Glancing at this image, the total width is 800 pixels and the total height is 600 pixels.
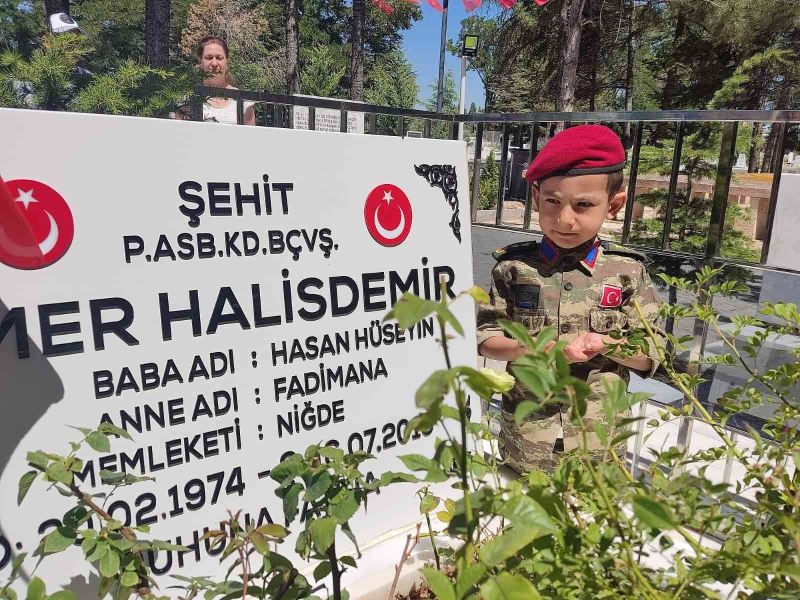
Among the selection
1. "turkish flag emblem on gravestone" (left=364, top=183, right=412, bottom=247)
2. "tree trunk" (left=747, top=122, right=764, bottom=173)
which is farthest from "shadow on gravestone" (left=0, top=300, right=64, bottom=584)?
"tree trunk" (left=747, top=122, right=764, bottom=173)

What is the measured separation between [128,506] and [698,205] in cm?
223

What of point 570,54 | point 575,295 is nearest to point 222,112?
point 575,295

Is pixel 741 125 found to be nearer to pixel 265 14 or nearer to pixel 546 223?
pixel 546 223

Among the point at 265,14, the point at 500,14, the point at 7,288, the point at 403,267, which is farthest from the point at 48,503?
the point at 265,14

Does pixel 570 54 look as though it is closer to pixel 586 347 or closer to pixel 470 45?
pixel 470 45

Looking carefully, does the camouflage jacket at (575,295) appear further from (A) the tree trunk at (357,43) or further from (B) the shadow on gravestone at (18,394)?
(A) the tree trunk at (357,43)

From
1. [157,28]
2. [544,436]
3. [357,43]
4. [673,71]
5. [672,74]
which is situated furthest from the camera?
[672,74]

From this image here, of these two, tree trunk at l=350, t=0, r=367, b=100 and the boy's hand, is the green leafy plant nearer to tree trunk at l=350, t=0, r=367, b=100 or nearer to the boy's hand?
the boy's hand

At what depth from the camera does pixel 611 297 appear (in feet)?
5.55

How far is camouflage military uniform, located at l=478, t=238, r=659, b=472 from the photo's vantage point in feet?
5.51

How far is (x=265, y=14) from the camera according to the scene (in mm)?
32188

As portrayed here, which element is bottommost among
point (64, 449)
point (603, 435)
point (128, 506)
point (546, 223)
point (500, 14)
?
point (128, 506)

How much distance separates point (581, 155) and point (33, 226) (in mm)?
1228

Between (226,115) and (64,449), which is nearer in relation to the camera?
(64,449)
